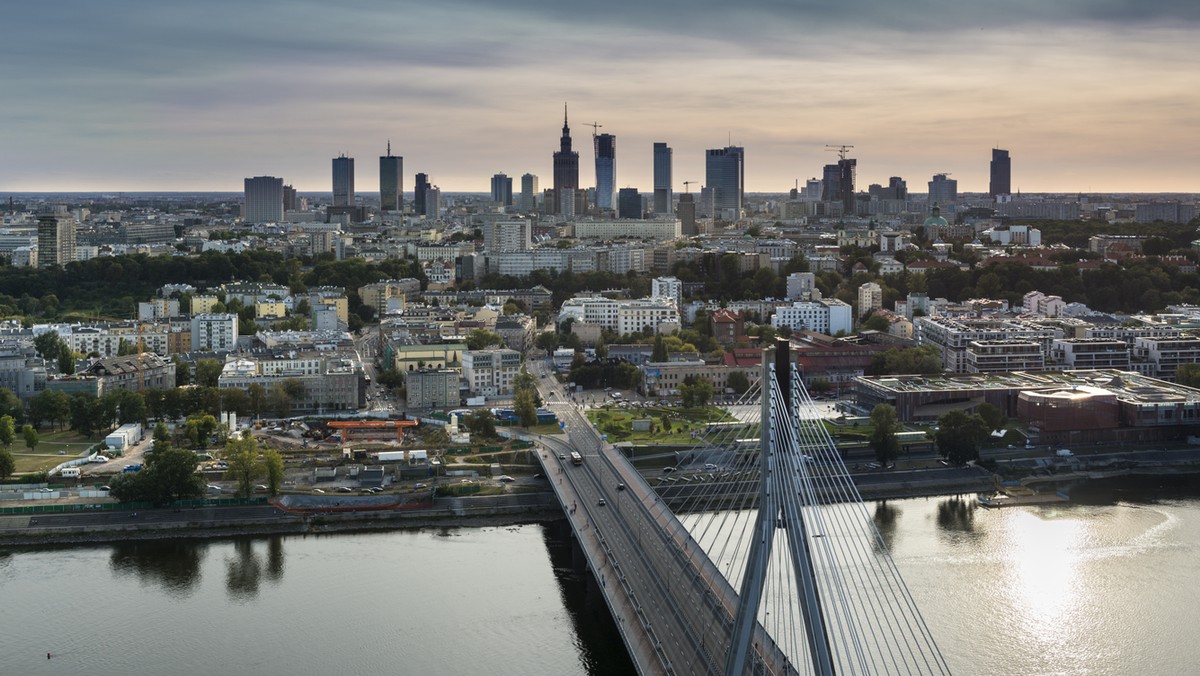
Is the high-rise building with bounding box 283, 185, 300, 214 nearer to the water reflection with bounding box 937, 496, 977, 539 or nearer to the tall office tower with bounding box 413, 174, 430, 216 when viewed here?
the tall office tower with bounding box 413, 174, 430, 216

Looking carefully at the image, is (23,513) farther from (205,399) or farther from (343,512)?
(205,399)

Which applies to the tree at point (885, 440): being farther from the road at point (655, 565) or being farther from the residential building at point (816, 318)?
the residential building at point (816, 318)

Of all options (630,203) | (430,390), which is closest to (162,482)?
(430,390)

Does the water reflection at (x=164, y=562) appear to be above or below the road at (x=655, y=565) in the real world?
below

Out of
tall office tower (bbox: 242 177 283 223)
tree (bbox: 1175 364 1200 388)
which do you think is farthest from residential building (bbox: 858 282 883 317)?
tall office tower (bbox: 242 177 283 223)

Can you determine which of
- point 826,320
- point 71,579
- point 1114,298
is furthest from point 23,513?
point 1114,298

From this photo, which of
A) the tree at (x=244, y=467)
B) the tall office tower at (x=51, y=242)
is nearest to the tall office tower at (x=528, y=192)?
the tall office tower at (x=51, y=242)
